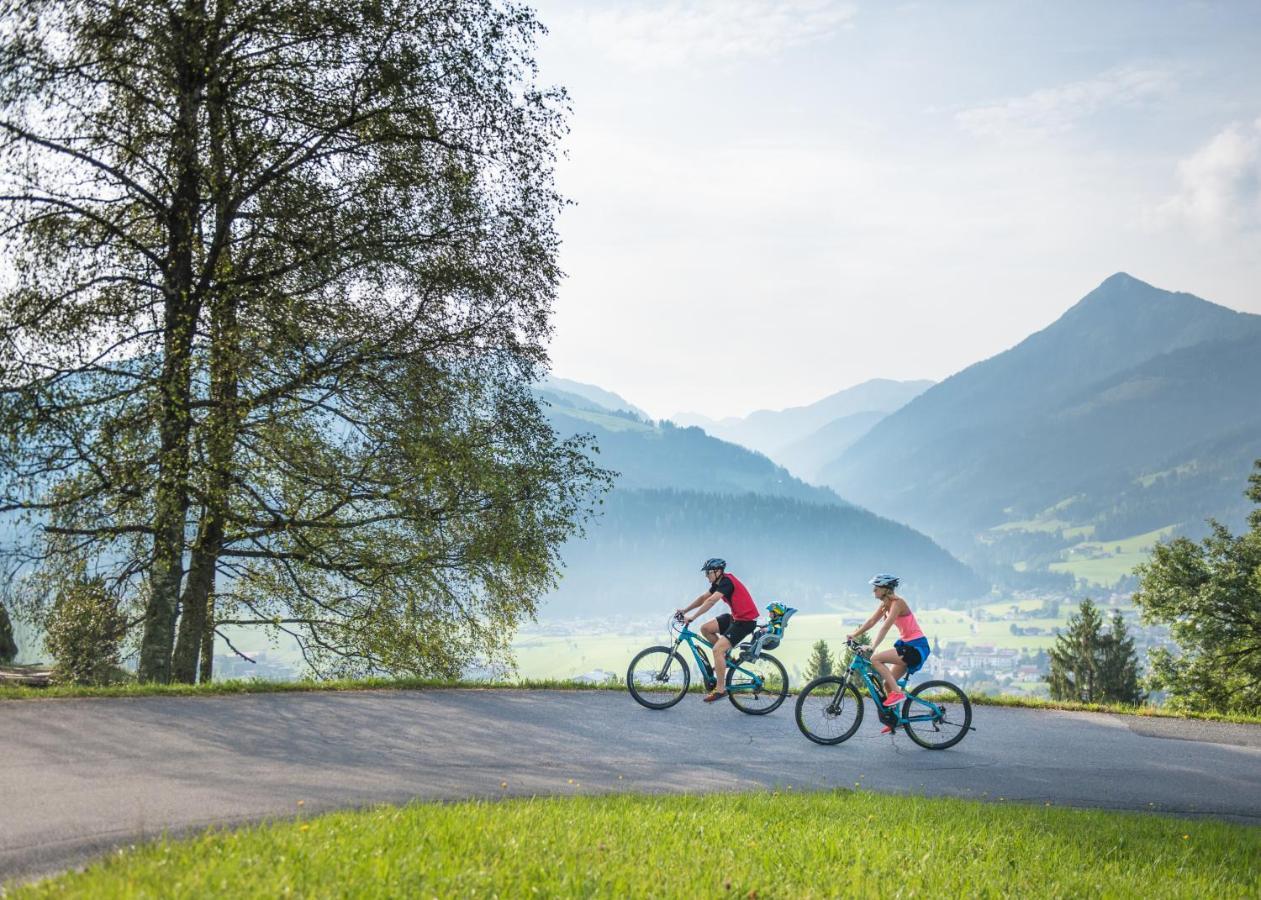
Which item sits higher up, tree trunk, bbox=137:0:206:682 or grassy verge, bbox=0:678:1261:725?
tree trunk, bbox=137:0:206:682

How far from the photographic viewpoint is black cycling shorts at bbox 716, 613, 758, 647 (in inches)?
561

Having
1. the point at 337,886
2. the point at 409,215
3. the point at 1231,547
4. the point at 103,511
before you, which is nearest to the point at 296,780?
the point at 337,886

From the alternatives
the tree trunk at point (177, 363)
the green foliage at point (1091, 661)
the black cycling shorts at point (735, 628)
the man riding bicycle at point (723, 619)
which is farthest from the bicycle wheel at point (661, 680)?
the green foliage at point (1091, 661)

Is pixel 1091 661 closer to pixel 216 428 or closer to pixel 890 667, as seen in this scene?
pixel 890 667

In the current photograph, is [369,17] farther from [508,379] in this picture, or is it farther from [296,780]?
[296,780]

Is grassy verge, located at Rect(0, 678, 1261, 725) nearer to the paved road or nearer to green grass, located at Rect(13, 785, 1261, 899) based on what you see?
the paved road

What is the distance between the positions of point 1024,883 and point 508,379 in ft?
47.1

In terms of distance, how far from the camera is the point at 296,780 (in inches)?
356

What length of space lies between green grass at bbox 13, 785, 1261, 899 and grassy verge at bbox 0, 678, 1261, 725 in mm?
6338

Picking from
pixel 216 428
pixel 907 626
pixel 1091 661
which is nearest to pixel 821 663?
pixel 1091 661

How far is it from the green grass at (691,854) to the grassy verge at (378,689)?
20.8ft

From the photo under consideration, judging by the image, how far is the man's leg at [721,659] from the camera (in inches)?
560

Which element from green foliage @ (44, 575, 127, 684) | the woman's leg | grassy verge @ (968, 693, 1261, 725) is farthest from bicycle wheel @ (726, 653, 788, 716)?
green foliage @ (44, 575, 127, 684)

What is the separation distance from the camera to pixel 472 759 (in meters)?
10.4
